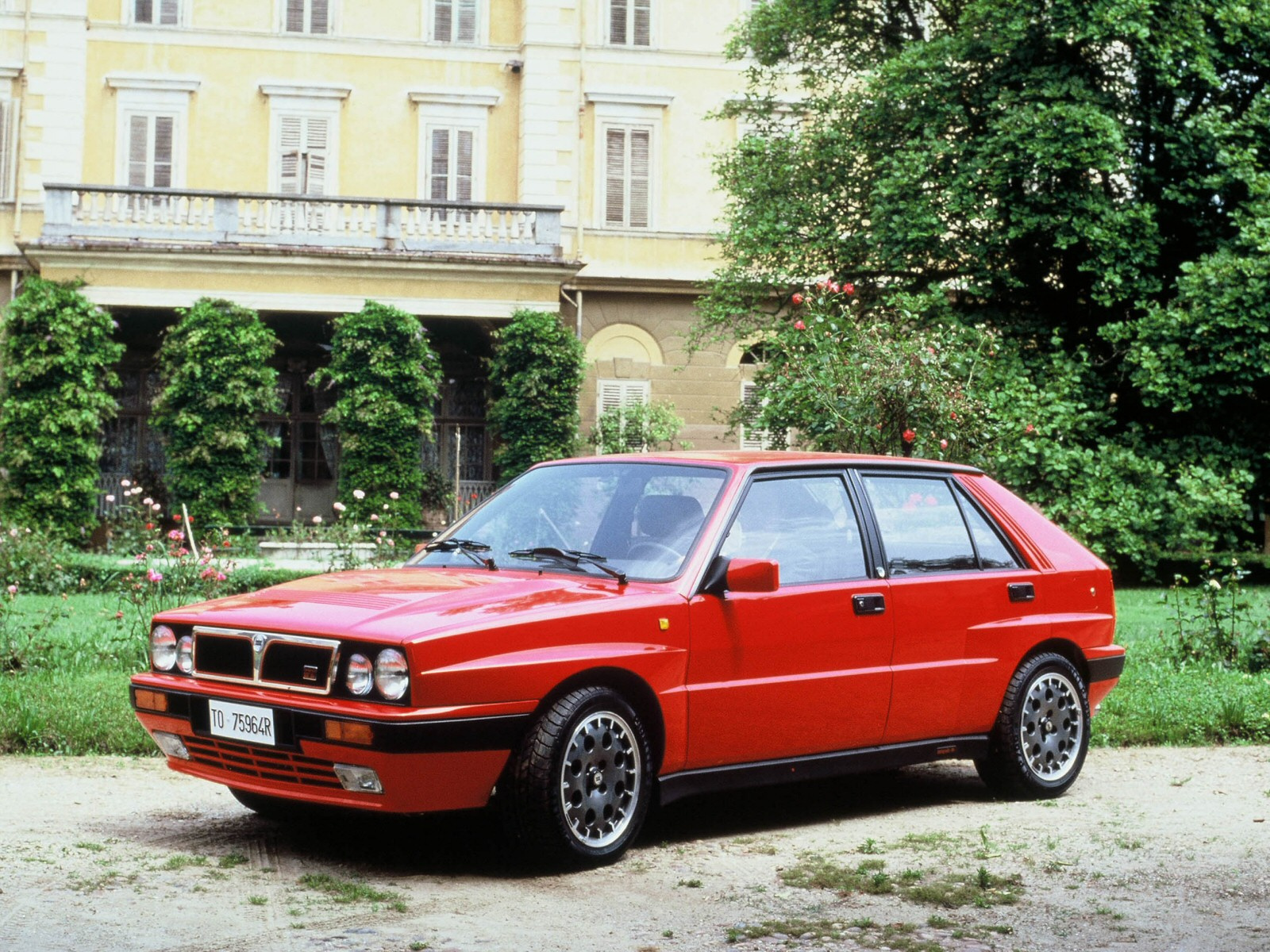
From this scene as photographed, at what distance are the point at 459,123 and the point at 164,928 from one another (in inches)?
1082

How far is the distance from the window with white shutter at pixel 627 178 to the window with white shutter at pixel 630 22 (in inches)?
67.2

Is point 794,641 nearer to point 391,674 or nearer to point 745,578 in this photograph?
point 745,578

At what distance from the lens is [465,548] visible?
7363 millimetres

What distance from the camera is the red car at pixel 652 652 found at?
5938mm

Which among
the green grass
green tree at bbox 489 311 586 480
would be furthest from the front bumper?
green tree at bbox 489 311 586 480

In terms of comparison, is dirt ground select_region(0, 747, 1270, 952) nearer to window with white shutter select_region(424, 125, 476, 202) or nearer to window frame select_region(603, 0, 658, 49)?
window with white shutter select_region(424, 125, 476, 202)

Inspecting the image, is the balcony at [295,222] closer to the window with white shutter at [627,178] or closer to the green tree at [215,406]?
the green tree at [215,406]

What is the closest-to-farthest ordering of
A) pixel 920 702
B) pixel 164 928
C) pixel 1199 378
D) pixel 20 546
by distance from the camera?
pixel 164 928 < pixel 920 702 < pixel 20 546 < pixel 1199 378

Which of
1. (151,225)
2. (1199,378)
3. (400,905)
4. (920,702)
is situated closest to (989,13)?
(1199,378)

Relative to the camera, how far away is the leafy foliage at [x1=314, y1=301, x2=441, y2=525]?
91.5 feet

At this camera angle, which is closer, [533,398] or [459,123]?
[533,398]

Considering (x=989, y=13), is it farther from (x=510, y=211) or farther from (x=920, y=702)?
(x=920, y=702)

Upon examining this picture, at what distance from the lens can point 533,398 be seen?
28.7 metres

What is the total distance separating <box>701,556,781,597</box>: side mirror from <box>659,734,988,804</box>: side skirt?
29.7 inches
